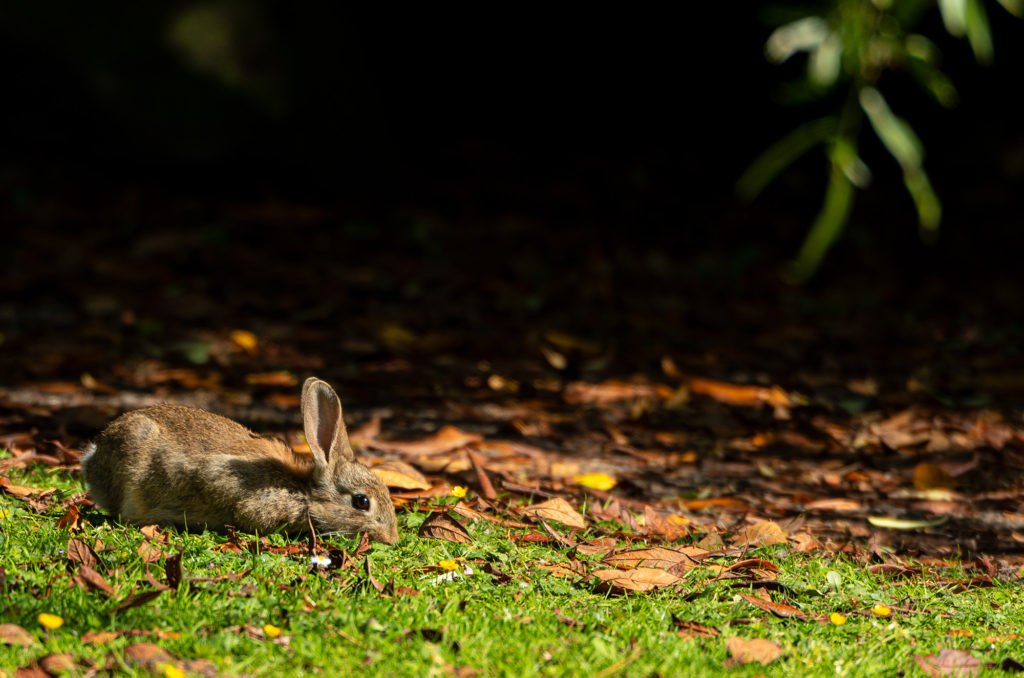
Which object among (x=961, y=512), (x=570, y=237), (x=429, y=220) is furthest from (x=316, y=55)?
(x=961, y=512)

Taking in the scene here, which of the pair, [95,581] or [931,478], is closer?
[95,581]

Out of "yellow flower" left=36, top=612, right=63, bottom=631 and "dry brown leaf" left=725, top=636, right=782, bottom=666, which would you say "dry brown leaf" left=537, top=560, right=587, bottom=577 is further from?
"yellow flower" left=36, top=612, right=63, bottom=631

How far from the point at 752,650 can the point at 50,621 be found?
84.9 inches

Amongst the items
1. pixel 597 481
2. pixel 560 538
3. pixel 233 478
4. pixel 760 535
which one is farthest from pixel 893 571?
pixel 233 478

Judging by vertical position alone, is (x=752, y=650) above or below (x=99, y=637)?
below

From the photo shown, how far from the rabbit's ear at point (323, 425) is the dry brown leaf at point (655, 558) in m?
1.12

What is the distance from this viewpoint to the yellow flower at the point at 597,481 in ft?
17.9

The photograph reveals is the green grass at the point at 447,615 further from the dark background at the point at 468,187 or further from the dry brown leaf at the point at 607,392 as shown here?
the dark background at the point at 468,187

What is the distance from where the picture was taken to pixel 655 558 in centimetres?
432

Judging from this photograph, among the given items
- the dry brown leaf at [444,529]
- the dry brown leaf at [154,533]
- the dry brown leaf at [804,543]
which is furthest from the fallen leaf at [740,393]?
the dry brown leaf at [154,533]

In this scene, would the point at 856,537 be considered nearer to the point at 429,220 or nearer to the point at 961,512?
the point at 961,512

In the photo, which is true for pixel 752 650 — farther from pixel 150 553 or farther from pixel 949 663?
pixel 150 553

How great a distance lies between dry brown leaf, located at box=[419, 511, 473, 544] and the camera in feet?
14.3

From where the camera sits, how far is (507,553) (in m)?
4.28
